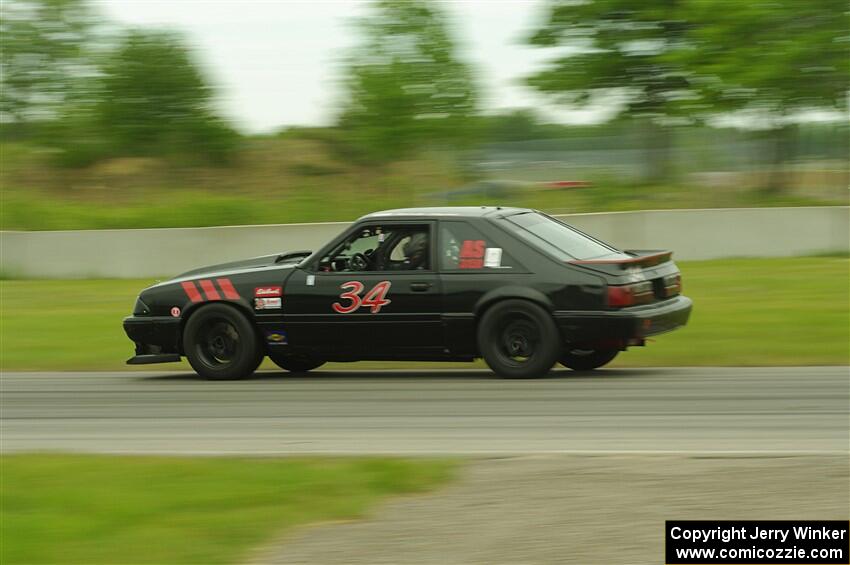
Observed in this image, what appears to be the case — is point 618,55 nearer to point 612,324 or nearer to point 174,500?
point 612,324

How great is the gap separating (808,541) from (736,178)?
76.6 ft

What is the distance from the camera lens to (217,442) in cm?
809

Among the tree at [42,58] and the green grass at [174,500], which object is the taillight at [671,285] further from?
the tree at [42,58]

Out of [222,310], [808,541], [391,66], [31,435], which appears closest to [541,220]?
[222,310]

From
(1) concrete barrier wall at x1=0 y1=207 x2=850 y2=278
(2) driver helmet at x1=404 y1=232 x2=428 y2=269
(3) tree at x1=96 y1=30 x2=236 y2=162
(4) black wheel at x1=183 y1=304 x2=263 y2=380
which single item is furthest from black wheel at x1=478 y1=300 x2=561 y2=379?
(3) tree at x1=96 y1=30 x2=236 y2=162

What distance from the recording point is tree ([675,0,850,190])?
27047 millimetres

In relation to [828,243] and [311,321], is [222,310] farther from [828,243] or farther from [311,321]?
[828,243]

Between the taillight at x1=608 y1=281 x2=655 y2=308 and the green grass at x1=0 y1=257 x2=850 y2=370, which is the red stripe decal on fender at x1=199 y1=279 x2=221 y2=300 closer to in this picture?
the green grass at x1=0 y1=257 x2=850 y2=370

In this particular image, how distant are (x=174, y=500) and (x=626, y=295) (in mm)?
4907

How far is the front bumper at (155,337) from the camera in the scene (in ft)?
37.0

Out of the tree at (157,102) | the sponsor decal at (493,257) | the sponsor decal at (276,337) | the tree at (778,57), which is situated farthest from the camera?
the tree at (157,102)

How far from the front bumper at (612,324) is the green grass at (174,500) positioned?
342 centimetres

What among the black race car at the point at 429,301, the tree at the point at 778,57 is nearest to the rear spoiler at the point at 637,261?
the black race car at the point at 429,301

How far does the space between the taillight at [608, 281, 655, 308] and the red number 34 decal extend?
1898mm
